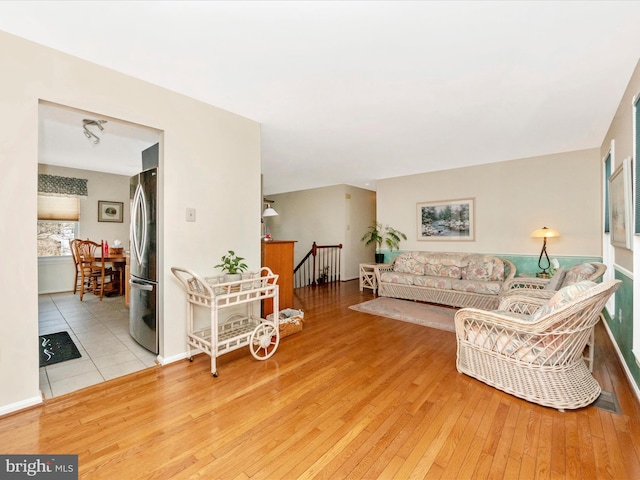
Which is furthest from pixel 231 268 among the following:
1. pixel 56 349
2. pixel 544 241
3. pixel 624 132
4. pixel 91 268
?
pixel 544 241

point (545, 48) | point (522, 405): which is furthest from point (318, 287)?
point (545, 48)

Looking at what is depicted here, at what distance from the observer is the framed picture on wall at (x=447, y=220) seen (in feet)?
17.7

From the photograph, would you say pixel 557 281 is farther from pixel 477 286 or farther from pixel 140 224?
pixel 140 224

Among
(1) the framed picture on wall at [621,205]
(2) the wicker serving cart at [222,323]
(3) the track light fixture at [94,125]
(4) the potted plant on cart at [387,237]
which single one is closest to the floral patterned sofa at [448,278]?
(4) the potted plant on cart at [387,237]

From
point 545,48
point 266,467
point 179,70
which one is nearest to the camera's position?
point 266,467

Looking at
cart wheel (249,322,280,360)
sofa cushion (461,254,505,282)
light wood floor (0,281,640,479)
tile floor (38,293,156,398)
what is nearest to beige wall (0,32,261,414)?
tile floor (38,293,156,398)

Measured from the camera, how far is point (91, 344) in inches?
118

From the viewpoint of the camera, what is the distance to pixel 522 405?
2021mm

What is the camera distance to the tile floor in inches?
90.9

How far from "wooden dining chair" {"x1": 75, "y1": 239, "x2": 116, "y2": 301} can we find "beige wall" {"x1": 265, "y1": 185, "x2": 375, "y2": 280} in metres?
4.60

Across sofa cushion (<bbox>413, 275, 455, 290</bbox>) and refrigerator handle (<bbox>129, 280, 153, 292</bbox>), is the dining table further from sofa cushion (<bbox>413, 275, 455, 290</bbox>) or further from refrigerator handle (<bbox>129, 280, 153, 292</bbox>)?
sofa cushion (<bbox>413, 275, 455, 290</bbox>)

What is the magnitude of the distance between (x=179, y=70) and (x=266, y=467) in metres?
2.80

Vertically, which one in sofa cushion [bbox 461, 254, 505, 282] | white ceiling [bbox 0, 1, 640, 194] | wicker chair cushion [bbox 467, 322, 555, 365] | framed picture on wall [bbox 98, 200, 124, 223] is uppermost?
white ceiling [bbox 0, 1, 640, 194]

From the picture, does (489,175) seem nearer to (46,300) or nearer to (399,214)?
(399,214)
